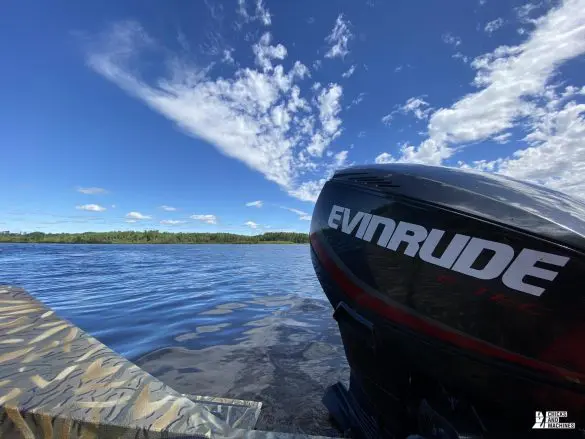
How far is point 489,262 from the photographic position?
1.22 metres

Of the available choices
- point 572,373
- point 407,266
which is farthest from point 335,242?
point 572,373

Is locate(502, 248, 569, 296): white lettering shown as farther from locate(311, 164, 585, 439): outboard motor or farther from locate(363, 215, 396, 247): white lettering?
locate(363, 215, 396, 247): white lettering

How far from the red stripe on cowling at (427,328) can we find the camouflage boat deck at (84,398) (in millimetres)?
653

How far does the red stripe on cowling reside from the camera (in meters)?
1.13

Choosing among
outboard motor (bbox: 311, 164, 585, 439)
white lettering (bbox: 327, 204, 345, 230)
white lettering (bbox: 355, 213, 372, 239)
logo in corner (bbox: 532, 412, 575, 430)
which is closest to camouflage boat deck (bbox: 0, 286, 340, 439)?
outboard motor (bbox: 311, 164, 585, 439)

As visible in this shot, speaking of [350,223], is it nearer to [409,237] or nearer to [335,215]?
[335,215]

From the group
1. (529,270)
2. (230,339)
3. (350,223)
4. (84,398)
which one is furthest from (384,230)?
(230,339)

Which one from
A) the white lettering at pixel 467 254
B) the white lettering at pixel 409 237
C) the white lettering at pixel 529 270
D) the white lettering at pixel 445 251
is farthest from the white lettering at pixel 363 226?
the white lettering at pixel 529 270

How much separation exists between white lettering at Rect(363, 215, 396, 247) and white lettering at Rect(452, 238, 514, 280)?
1.09ft

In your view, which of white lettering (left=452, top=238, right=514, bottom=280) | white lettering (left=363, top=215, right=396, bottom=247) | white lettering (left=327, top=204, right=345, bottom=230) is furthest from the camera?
white lettering (left=327, top=204, right=345, bottom=230)

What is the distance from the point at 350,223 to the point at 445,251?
1.89ft

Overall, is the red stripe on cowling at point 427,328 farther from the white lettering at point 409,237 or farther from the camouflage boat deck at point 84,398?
the camouflage boat deck at point 84,398

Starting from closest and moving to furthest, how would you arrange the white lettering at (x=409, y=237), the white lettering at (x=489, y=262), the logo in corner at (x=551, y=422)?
the logo in corner at (x=551, y=422)
the white lettering at (x=489, y=262)
the white lettering at (x=409, y=237)

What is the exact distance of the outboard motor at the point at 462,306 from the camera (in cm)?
111
